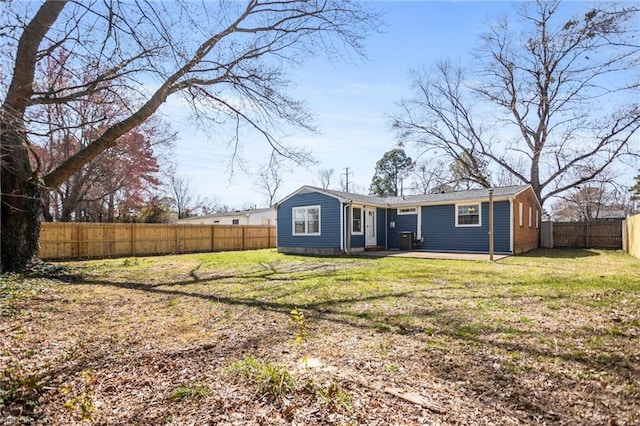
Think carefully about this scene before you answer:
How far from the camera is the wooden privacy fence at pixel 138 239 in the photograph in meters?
12.9

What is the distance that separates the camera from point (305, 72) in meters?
9.45

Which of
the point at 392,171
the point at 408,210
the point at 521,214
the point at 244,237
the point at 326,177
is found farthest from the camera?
the point at 326,177

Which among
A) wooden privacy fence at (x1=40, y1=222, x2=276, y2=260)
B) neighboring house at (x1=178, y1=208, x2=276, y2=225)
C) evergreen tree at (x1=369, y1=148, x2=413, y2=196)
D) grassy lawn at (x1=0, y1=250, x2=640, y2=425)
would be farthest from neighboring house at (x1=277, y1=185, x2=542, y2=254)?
evergreen tree at (x1=369, y1=148, x2=413, y2=196)

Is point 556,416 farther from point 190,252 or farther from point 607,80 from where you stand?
point 190,252

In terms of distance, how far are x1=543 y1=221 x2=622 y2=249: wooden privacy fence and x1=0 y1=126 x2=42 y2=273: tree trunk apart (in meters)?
21.7

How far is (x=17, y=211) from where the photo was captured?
325 inches

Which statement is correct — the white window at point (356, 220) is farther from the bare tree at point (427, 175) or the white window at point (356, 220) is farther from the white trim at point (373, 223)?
the bare tree at point (427, 175)

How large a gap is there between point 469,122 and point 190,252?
62.5ft

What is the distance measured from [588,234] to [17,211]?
2291cm

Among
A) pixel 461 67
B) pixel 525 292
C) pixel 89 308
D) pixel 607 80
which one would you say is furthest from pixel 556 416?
pixel 461 67

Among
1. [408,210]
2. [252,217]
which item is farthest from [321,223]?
[252,217]

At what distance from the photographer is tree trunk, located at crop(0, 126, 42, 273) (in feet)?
26.2

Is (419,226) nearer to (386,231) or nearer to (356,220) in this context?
(386,231)

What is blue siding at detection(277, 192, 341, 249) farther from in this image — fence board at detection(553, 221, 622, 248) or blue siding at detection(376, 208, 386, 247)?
fence board at detection(553, 221, 622, 248)
